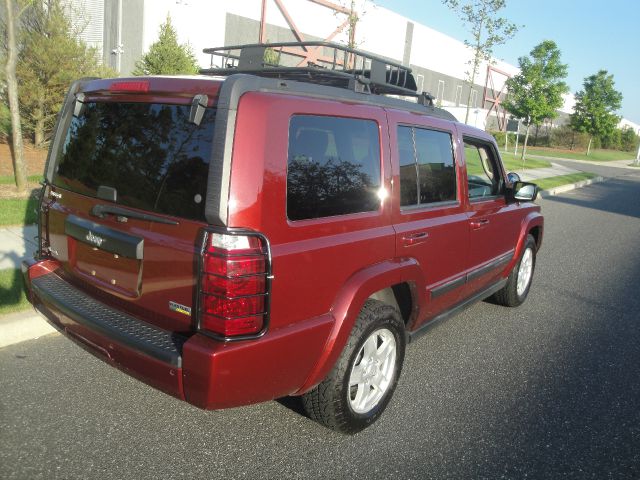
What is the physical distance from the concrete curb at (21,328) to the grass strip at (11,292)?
0.29 ft

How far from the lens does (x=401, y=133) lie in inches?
131

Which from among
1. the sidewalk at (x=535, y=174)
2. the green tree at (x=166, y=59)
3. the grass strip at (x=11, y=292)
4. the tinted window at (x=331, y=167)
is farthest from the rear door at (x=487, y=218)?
the sidewalk at (x=535, y=174)

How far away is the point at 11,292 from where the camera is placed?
14.6 ft

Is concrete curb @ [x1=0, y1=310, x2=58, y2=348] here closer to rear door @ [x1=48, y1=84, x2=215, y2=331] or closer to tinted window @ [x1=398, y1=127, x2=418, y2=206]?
rear door @ [x1=48, y1=84, x2=215, y2=331]

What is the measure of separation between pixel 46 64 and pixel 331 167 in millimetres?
10802

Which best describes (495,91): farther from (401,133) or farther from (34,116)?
(401,133)

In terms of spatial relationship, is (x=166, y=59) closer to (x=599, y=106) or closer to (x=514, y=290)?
(x=514, y=290)

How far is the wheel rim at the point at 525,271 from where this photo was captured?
556cm

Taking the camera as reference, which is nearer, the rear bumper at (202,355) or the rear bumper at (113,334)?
the rear bumper at (202,355)

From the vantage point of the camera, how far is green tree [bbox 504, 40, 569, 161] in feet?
95.5

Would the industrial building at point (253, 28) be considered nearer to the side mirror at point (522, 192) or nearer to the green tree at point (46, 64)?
the green tree at point (46, 64)

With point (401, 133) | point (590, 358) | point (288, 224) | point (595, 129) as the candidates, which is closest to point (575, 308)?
point (590, 358)

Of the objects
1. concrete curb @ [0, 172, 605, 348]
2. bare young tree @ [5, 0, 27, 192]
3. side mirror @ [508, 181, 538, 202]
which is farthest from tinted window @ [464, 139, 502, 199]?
bare young tree @ [5, 0, 27, 192]

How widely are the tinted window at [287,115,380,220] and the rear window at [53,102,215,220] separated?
16.9 inches
